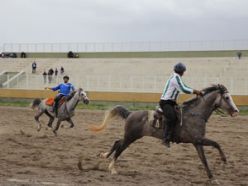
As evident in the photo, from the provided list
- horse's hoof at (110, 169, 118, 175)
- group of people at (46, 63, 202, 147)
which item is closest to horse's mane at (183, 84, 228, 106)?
group of people at (46, 63, 202, 147)

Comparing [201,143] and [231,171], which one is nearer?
[201,143]

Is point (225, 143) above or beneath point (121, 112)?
beneath

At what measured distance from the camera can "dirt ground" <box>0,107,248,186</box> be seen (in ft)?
32.4

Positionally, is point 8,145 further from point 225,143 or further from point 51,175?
point 225,143

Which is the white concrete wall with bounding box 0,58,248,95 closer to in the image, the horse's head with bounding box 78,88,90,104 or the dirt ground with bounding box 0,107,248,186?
the horse's head with bounding box 78,88,90,104

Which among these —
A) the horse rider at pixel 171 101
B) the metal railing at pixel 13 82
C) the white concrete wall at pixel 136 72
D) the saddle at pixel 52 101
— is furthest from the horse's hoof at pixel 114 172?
the metal railing at pixel 13 82

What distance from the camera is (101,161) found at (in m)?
12.1

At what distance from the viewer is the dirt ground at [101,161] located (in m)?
9.88

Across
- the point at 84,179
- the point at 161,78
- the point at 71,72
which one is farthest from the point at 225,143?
the point at 71,72

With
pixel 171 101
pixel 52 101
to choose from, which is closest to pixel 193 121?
pixel 171 101

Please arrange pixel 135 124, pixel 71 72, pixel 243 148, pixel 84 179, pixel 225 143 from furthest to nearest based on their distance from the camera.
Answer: pixel 71 72, pixel 225 143, pixel 243 148, pixel 135 124, pixel 84 179

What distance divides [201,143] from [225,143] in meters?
6.35

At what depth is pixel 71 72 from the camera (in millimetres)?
46438

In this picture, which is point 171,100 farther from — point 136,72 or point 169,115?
point 136,72
